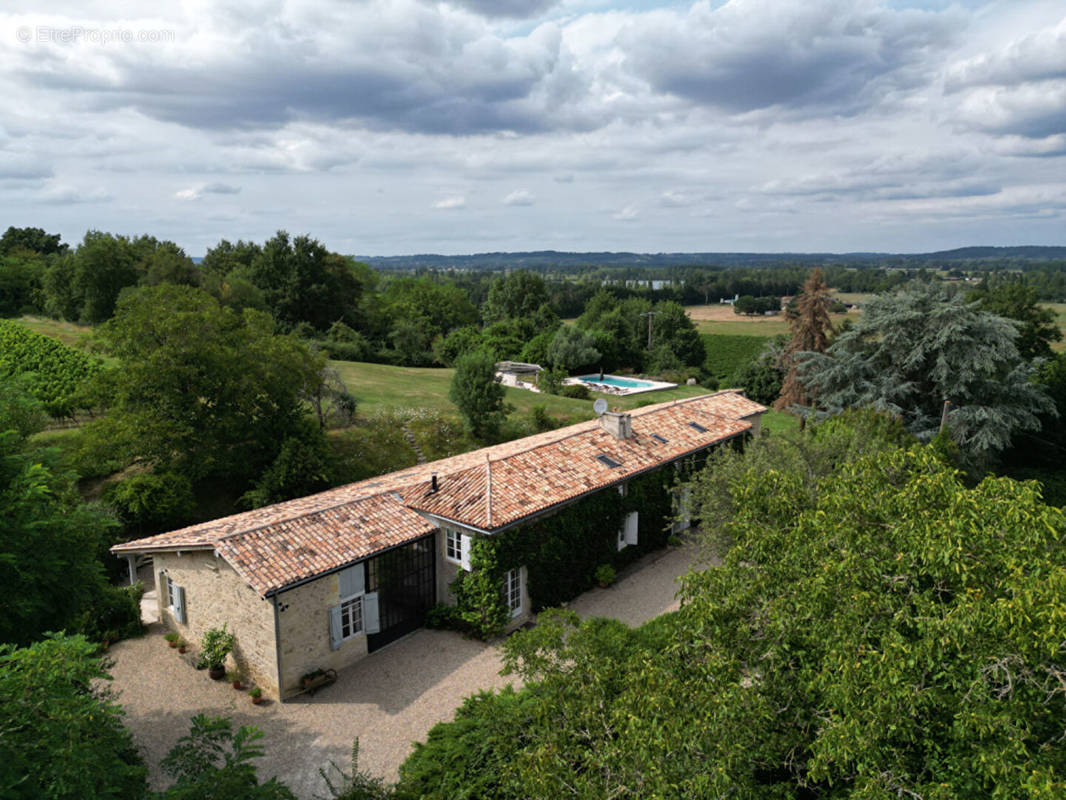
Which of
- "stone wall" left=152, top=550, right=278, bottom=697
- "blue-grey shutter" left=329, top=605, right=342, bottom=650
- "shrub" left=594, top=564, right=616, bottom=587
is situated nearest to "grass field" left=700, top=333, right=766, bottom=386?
"shrub" left=594, top=564, right=616, bottom=587

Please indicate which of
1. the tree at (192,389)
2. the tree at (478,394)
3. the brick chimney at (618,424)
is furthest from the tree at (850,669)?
the tree at (478,394)

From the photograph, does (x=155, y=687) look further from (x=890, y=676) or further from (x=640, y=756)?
(x=890, y=676)

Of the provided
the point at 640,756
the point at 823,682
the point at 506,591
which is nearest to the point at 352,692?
the point at 506,591

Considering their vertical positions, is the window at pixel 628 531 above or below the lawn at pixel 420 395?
below

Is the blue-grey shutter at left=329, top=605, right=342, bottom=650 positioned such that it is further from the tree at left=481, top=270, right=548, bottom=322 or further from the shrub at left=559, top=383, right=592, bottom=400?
the tree at left=481, top=270, right=548, bottom=322

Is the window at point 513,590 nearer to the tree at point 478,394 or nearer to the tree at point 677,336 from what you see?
the tree at point 478,394

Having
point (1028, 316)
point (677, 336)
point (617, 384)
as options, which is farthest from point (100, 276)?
point (1028, 316)
